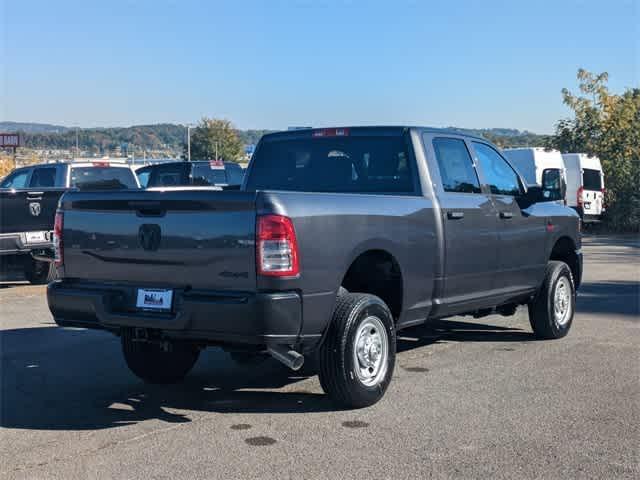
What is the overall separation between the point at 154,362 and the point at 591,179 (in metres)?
21.8

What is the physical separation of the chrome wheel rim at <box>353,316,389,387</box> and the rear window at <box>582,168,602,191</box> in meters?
21.2

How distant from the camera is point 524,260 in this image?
26.6ft

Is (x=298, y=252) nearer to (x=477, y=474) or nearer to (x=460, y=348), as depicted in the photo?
(x=477, y=474)

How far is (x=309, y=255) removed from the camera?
17.7ft

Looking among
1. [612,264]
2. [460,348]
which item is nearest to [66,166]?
[460,348]

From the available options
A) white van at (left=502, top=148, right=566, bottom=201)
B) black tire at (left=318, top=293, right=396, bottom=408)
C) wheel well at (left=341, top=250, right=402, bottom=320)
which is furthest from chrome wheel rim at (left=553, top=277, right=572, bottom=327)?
white van at (left=502, top=148, right=566, bottom=201)

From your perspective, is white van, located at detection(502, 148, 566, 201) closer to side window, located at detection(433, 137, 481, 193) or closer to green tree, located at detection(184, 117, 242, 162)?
side window, located at detection(433, 137, 481, 193)

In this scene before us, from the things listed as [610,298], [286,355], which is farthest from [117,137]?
[286,355]

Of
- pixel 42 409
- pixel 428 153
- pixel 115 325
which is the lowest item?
pixel 42 409

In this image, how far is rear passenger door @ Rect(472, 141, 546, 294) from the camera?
775 centimetres

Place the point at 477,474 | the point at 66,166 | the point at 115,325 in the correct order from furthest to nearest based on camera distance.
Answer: the point at 66,166 < the point at 115,325 < the point at 477,474

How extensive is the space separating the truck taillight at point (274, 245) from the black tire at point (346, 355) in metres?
0.67

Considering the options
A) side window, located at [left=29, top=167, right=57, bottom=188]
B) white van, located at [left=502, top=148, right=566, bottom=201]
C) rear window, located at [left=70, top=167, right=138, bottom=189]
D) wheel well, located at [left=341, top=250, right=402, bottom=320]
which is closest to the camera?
wheel well, located at [left=341, top=250, right=402, bottom=320]

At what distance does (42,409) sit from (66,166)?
9.66 meters
